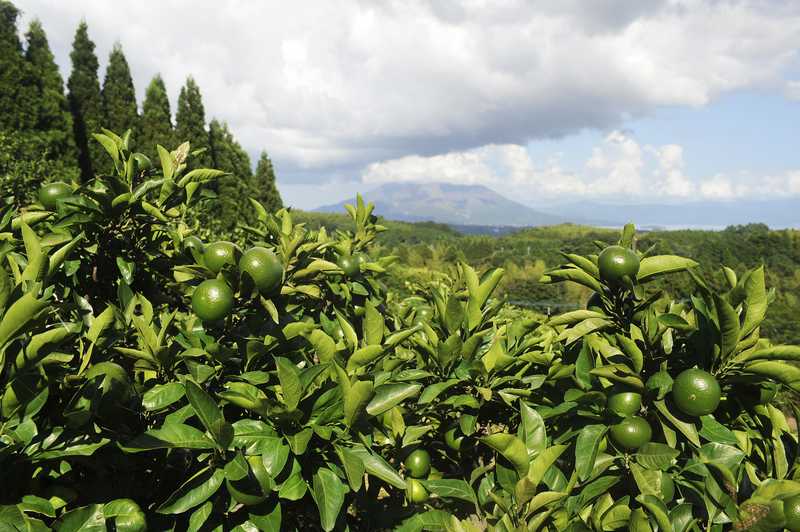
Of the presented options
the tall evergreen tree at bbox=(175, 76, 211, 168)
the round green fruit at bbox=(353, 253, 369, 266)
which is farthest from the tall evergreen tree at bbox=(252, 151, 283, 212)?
the round green fruit at bbox=(353, 253, 369, 266)

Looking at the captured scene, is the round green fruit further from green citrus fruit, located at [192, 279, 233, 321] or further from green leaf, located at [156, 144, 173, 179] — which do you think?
green citrus fruit, located at [192, 279, 233, 321]

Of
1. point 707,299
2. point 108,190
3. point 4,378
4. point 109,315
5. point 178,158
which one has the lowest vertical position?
point 4,378

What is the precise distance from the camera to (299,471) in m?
1.42

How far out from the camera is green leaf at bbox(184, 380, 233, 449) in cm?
126

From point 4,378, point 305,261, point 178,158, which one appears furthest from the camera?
point 178,158

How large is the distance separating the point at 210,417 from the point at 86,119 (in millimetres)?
20274

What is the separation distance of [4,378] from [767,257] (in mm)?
44121

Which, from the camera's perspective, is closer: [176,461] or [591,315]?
[176,461]

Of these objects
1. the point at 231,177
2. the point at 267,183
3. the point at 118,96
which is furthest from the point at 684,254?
the point at 118,96

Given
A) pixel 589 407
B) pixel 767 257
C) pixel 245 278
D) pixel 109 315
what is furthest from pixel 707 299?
pixel 767 257

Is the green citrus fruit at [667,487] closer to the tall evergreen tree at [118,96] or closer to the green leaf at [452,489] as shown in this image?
the green leaf at [452,489]

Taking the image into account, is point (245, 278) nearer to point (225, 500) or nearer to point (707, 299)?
point (225, 500)

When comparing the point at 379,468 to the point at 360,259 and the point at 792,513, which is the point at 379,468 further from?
the point at 360,259

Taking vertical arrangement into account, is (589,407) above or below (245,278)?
below
